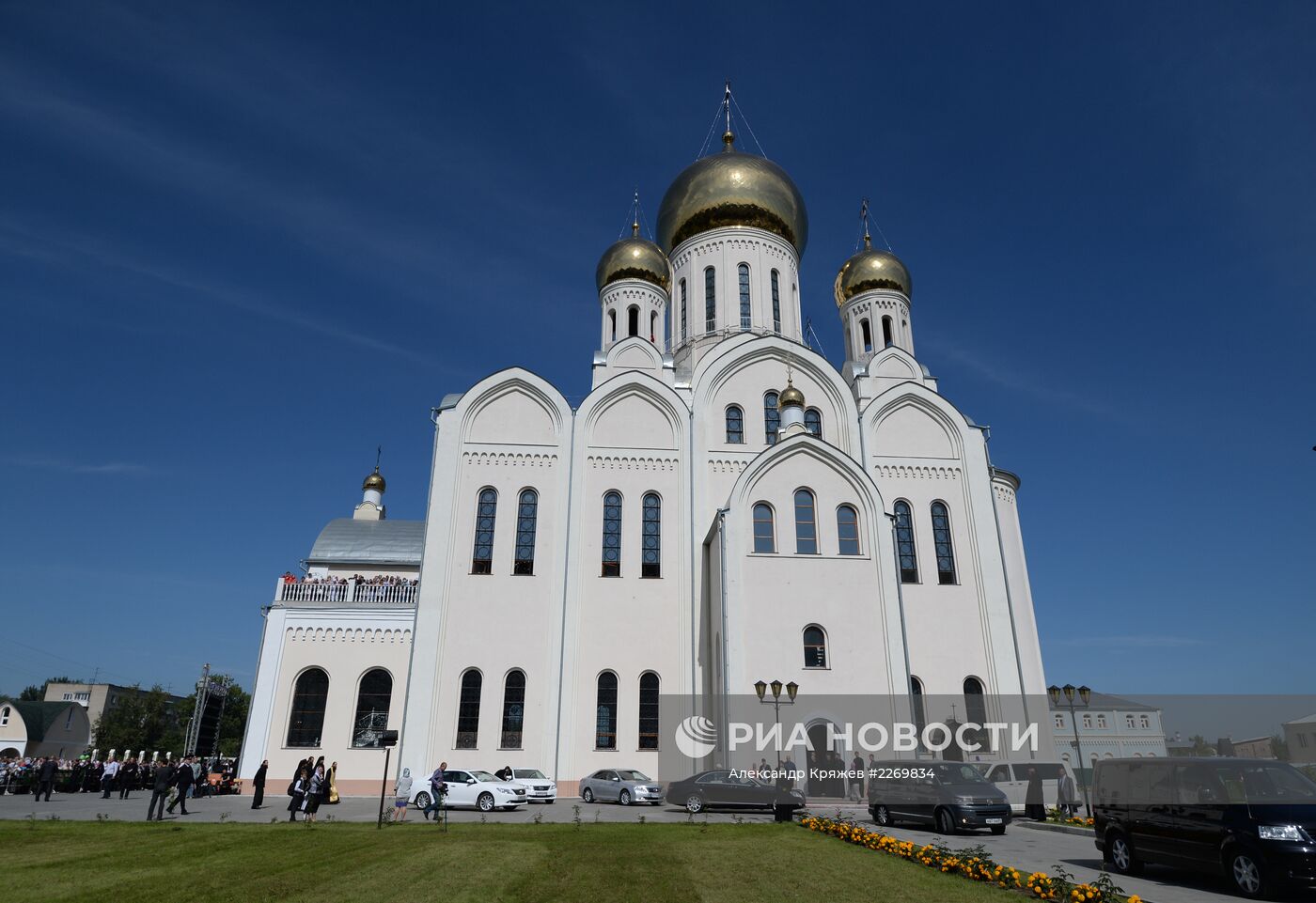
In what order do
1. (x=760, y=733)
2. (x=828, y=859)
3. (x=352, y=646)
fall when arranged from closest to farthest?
(x=828, y=859), (x=760, y=733), (x=352, y=646)

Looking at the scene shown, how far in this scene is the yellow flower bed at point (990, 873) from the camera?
7.20 meters

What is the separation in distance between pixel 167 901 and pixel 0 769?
69.2 ft

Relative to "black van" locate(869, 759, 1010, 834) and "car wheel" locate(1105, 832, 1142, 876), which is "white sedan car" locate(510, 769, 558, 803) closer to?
"black van" locate(869, 759, 1010, 834)

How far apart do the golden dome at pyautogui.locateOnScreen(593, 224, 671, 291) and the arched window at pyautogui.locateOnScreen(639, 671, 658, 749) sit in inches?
582

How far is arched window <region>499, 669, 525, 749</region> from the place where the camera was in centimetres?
2036

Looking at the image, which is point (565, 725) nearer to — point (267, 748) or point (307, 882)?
point (267, 748)

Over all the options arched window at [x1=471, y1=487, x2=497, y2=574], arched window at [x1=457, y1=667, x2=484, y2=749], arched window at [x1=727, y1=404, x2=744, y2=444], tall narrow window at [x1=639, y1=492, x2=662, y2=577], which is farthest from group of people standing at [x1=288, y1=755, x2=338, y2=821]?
arched window at [x1=727, y1=404, x2=744, y2=444]

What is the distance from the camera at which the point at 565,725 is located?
2020 cm

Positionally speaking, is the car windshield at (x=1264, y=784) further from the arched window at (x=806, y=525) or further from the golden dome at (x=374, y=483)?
the golden dome at (x=374, y=483)

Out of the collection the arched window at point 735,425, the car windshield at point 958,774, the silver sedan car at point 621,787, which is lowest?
the silver sedan car at point 621,787

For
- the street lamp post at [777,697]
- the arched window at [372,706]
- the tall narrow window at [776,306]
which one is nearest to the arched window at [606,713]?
the street lamp post at [777,697]

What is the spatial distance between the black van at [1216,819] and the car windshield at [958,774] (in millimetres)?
3769

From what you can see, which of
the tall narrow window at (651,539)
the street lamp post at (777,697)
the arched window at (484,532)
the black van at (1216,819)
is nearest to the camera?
the black van at (1216,819)

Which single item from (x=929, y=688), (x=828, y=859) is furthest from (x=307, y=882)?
(x=929, y=688)
